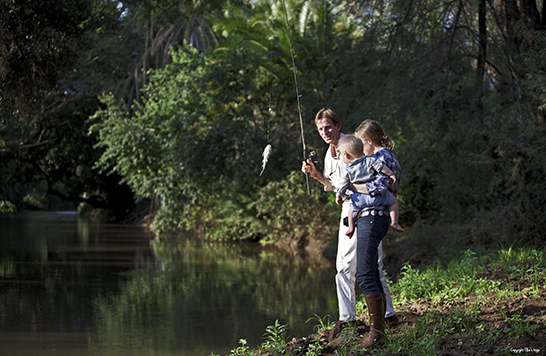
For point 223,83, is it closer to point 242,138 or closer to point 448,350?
point 242,138

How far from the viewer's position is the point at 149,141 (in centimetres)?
1956

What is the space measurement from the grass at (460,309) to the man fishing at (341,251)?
0.57 feet

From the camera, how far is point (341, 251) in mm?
5031

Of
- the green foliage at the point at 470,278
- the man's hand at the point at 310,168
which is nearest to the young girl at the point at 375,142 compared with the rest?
the man's hand at the point at 310,168

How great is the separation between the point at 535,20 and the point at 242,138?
31.0 feet

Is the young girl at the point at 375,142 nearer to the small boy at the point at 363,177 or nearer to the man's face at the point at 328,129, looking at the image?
the small boy at the point at 363,177

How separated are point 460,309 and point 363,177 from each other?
1.80 meters

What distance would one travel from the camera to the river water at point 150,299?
6551mm

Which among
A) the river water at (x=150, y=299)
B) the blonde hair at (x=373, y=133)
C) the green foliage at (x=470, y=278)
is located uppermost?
the blonde hair at (x=373, y=133)

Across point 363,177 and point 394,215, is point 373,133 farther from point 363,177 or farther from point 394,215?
point 394,215

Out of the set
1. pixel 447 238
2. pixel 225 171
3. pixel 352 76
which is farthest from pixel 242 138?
pixel 447 238

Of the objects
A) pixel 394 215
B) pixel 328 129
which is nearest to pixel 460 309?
pixel 394 215

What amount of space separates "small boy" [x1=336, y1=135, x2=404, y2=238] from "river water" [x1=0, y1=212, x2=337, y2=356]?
261 cm

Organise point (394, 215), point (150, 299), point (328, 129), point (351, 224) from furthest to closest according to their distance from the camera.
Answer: point (150, 299) → point (328, 129) → point (351, 224) → point (394, 215)
